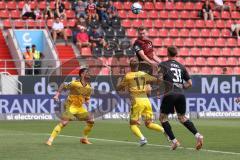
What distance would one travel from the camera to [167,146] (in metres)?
18.9

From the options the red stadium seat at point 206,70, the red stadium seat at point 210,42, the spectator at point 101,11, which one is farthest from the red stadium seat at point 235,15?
the spectator at point 101,11

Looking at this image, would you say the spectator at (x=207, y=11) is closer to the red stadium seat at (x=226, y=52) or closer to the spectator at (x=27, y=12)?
the red stadium seat at (x=226, y=52)

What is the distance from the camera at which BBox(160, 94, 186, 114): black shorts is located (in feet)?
57.8

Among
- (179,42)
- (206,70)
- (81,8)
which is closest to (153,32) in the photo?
(179,42)

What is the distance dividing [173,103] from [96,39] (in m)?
22.5

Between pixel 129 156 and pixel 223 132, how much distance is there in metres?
9.62

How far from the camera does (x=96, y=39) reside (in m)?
Result: 39.9

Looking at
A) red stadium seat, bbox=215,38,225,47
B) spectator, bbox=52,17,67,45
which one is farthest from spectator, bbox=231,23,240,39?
spectator, bbox=52,17,67,45

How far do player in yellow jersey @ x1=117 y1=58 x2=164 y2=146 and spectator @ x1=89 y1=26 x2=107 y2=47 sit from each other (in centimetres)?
2084

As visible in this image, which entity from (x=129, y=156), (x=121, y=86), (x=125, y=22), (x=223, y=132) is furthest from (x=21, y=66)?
(x=129, y=156)

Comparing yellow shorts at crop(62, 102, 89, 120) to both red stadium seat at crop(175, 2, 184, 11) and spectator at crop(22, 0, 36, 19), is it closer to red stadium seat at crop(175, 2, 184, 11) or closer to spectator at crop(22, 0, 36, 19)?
spectator at crop(22, 0, 36, 19)

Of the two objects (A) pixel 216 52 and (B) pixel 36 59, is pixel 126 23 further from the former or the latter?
(B) pixel 36 59

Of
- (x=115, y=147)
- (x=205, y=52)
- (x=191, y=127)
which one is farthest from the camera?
(x=205, y=52)

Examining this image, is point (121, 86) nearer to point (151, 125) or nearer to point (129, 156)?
point (151, 125)
